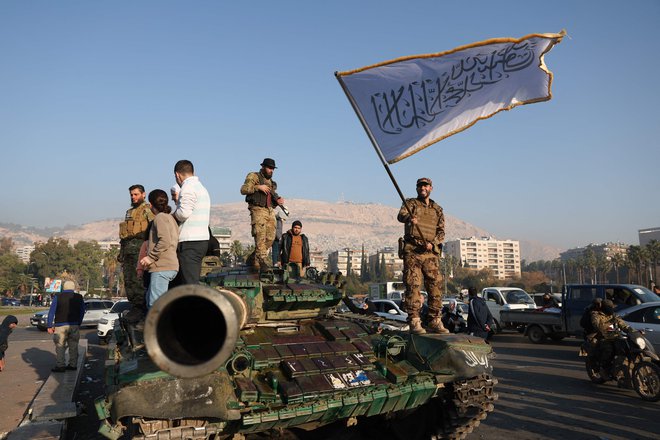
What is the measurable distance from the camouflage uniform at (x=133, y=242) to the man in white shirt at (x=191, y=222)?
2748 millimetres

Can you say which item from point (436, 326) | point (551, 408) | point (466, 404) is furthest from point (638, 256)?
point (466, 404)

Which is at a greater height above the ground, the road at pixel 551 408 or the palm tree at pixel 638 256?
the palm tree at pixel 638 256

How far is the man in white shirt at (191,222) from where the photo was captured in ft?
16.3

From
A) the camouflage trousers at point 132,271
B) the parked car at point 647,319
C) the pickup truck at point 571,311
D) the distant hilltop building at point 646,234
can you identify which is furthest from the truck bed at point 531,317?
the distant hilltop building at point 646,234

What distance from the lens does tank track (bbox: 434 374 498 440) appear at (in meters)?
5.16

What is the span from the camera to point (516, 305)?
1992cm

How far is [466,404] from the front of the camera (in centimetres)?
516

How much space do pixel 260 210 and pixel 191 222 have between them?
9.11 feet

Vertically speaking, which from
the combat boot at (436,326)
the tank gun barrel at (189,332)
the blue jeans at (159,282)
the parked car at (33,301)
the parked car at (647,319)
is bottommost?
the parked car at (33,301)

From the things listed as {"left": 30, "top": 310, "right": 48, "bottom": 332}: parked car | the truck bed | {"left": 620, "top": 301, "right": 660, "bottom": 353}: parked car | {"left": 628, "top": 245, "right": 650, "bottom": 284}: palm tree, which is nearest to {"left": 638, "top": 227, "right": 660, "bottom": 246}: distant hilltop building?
{"left": 628, "top": 245, "right": 650, "bottom": 284}: palm tree

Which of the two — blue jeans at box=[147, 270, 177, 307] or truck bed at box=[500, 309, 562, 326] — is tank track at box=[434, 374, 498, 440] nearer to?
blue jeans at box=[147, 270, 177, 307]

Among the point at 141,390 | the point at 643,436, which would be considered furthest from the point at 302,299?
the point at 643,436

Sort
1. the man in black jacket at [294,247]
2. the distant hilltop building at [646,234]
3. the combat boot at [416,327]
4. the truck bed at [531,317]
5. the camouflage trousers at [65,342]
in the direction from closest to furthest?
the combat boot at [416,327]
the man in black jacket at [294,247]
the camouflage trousers at [65,342]
the truck bed at [531,317]
the distant hilltop building at [646,234]

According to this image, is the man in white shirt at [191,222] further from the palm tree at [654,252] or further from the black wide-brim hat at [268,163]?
the palm tree at [654,252]
